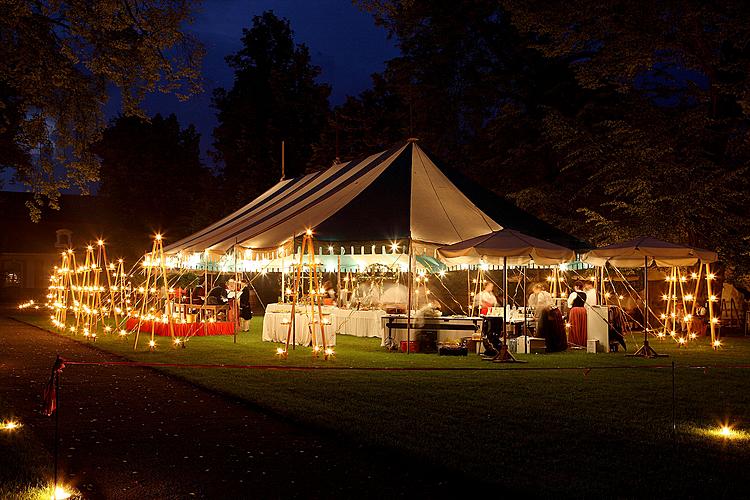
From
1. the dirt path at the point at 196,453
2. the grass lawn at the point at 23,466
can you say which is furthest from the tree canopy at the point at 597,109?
the grass lawn at the point at 23,466

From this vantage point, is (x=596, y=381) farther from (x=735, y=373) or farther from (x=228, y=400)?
(x=228, y=400)

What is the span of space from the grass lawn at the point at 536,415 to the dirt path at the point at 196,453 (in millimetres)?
324

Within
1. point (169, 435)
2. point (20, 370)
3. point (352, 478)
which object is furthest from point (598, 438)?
point (20, 370)

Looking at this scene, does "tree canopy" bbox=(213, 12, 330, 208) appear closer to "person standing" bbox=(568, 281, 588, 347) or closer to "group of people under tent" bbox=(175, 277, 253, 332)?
"group of people under tent" bbox=(175, 277, 253, 332)

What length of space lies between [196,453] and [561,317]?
9805 mm

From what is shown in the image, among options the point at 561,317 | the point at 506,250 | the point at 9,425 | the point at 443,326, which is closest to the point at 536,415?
the point at 9,425

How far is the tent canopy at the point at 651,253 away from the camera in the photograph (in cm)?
1376

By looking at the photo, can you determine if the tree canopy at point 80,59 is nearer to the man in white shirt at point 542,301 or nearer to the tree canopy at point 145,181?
the man in white shirt at point 542,301

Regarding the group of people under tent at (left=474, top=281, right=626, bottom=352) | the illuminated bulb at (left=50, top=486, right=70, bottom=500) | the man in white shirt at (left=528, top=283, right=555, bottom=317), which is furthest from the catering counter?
the illuminated bulb at (left=50, top=486, right=70, bottom=500)

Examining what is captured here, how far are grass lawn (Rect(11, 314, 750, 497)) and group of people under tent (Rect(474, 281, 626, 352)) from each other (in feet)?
4.44

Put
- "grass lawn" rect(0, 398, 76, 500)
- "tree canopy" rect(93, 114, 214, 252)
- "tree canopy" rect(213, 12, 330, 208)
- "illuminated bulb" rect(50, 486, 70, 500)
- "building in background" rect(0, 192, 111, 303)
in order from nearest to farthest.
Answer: "illuminated bulb" rect(50, 486, 70, 500) → "grass lawn" rect(0, 398, 76, 500) → "tree canopy" rect(213, 12, 330, 208) → "tree canopy" rect(93, 114, 214, 252) → "building in background" rect(0, 192, 111, 303)

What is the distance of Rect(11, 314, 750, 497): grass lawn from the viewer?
17.6 ft

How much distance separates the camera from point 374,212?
584 inches

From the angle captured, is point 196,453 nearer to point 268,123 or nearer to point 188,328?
point 188,328
